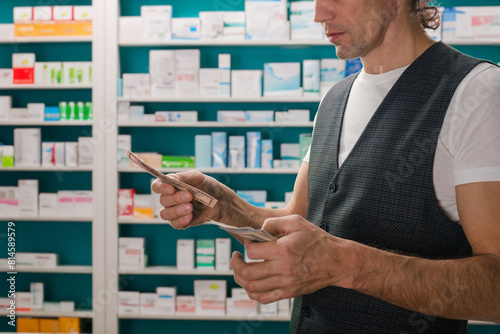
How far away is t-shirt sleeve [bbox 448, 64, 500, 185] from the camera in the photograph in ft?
3.05

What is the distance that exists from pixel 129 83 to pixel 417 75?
3221mm

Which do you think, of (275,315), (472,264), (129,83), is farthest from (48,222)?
(472,264)

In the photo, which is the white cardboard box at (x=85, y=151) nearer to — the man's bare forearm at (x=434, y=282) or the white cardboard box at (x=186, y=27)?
the white cardboard box at (x=186, y=27)

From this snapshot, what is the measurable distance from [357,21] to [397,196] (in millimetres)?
493

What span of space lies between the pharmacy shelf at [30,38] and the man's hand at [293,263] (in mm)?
3649

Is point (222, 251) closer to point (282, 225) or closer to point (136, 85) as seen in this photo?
point (136, 85)

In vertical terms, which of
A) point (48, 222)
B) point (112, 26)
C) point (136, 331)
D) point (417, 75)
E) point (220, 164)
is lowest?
point (136, 331)

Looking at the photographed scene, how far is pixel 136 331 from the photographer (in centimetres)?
439

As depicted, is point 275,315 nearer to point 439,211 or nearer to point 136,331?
point 136,331

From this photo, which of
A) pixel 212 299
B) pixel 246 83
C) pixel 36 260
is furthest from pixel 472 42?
pixel 36 260

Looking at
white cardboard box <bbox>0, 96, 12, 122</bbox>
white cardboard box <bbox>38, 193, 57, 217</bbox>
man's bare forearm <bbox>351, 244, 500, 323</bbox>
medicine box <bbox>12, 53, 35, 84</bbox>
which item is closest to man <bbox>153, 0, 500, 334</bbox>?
man's bare forearm <bbox>351, 244, 500, 323</bbox>

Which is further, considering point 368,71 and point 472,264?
point 368,71

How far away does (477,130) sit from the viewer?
959 millimetres

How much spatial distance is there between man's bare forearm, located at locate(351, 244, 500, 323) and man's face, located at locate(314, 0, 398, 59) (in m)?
0.61
